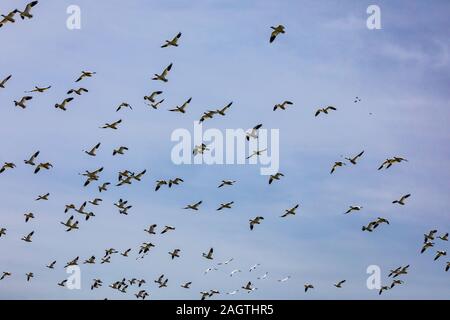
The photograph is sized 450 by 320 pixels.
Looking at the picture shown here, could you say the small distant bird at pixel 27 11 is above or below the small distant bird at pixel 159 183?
above

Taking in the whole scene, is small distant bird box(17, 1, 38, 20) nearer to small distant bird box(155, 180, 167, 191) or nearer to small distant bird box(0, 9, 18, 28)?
small distant bird box(0, 9, 18, 28)

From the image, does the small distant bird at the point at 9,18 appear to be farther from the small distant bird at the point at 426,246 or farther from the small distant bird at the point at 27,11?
the small distant bird at the point at 426,246

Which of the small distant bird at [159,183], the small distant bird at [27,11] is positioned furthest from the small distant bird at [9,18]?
the small distant bird at [159,183]

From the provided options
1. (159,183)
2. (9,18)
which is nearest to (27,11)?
(9,18)

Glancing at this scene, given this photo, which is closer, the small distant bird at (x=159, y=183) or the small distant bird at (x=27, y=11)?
the small distant bird at (x=27, y=11)

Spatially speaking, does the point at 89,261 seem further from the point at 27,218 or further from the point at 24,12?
the point at 24,12

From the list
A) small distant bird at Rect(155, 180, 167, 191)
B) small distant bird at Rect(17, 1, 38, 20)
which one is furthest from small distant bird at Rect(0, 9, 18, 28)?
small distant bird at Rect(155, 180, 167, 191)
